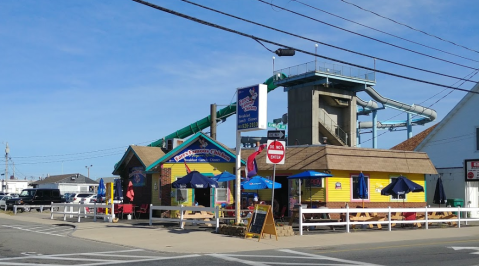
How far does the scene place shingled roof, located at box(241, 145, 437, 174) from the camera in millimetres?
27047

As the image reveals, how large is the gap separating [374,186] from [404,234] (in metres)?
8.18

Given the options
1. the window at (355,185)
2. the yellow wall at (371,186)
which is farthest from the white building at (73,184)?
the yellow wall at (371,186)

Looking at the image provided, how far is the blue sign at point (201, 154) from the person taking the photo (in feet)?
92.8

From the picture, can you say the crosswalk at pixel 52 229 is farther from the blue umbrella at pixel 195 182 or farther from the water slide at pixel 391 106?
the water slide at pixel 391 106

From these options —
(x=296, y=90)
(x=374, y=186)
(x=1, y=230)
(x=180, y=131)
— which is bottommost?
(x=1, y=230)

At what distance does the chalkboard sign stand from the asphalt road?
2076 millimetres

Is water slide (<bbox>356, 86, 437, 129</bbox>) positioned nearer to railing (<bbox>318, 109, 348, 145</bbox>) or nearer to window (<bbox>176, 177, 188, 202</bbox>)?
railing (<bbox>318, 109, 348, 145</bbox>)

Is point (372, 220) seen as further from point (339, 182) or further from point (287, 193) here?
point (287, 193)

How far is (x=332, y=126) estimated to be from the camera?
2207 inches

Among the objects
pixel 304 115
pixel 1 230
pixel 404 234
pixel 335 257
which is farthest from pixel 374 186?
pixel 304 115

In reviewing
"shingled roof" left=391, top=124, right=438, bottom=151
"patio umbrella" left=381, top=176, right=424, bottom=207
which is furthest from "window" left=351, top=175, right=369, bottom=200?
"shingled roof" left=391, top=124, right=438, bottom=151

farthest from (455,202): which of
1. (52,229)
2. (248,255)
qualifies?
(52,229)

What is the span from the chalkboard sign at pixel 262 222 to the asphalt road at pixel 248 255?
208 centimetres

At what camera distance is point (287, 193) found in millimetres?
29812
